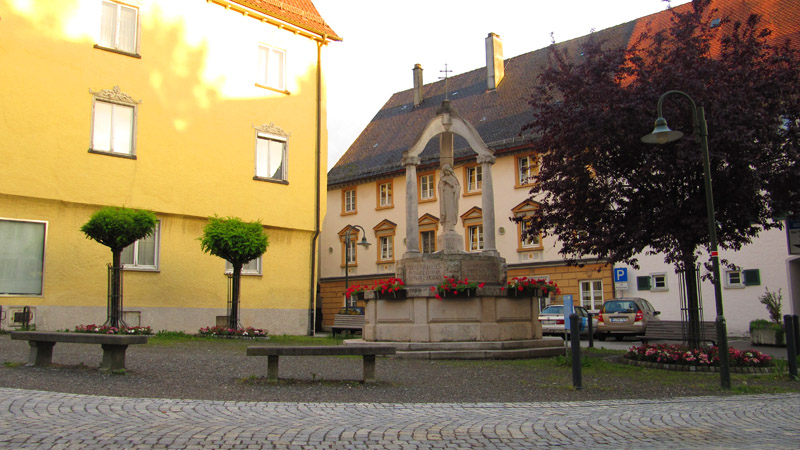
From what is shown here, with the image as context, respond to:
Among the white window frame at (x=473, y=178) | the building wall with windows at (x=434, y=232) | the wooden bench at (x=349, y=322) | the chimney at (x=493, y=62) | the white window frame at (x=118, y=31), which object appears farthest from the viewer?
the chimney at (x=493, y=62)

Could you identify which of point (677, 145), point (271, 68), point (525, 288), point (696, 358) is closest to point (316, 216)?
point (271, 68)

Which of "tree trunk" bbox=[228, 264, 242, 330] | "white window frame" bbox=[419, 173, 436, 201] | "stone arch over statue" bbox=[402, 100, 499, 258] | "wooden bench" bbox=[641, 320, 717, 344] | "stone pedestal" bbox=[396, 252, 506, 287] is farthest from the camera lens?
"white window frame" bbox=[419, 173, 436, 201]

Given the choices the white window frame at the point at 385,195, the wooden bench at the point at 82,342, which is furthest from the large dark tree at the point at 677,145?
the white window frame at the point at 385,195

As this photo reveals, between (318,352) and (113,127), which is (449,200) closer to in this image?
(318,352)

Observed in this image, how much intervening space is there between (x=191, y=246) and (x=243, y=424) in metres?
16.5

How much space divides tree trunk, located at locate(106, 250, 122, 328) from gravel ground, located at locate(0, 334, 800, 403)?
3.58 meters

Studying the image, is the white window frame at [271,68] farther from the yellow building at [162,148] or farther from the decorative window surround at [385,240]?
the decorative window surround at [385,240]

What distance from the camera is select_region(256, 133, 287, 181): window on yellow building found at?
2495 cm

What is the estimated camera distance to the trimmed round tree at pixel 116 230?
57.1 feet

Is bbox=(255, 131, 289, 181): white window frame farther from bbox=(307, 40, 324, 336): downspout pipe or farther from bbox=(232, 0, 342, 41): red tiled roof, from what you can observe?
bbox=(232, 0, 342, 41): red tiled roof

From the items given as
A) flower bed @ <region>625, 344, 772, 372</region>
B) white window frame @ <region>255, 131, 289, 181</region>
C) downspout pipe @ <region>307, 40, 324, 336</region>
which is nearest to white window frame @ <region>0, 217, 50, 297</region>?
white window frame @ <region>255, 131, 289, 181</region>

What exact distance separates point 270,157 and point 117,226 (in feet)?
27.7

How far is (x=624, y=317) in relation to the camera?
29078 mm

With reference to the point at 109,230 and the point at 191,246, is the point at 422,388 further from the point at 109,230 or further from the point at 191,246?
the point at 191,246
